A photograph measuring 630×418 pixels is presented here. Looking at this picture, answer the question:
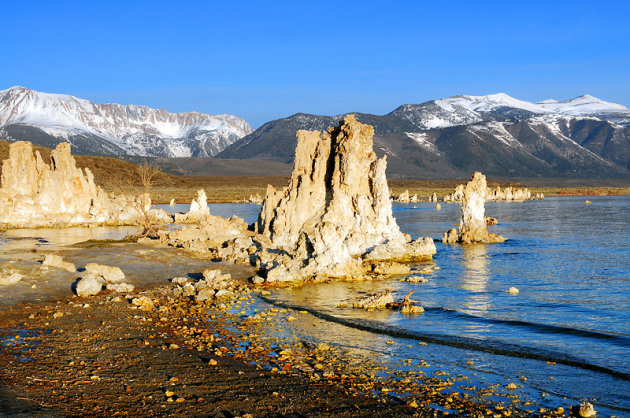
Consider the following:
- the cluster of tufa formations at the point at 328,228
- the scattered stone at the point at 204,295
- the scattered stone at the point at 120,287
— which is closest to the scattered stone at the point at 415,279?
the cluster of tufa formations at the point at 328,228

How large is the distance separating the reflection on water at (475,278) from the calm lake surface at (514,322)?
52mm

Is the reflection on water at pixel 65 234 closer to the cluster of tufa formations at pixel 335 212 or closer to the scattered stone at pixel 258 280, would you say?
the cluster of tufa formations at pixel 335 212

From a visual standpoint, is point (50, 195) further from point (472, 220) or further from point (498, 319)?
point (498, 319)

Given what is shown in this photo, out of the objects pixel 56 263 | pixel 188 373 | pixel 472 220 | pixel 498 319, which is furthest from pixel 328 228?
pixel 472 220

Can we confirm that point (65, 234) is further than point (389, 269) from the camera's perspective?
Yes

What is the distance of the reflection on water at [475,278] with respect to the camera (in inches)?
803

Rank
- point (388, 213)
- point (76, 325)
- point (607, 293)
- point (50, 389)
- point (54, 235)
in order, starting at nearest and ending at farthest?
point (50, 389) → point (76, 325) → point (607, 293) → point (388, 213) → point (54, 235)

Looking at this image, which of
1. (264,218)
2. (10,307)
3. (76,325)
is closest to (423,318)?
(76,325)

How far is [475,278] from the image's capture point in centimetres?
2641

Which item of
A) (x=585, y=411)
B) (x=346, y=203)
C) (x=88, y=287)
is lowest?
(x=585, y=411)

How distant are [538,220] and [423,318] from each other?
5253cm

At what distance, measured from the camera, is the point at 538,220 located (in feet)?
215

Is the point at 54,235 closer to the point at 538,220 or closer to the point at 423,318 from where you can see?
the point at 423,318

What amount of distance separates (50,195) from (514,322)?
46553 mm
